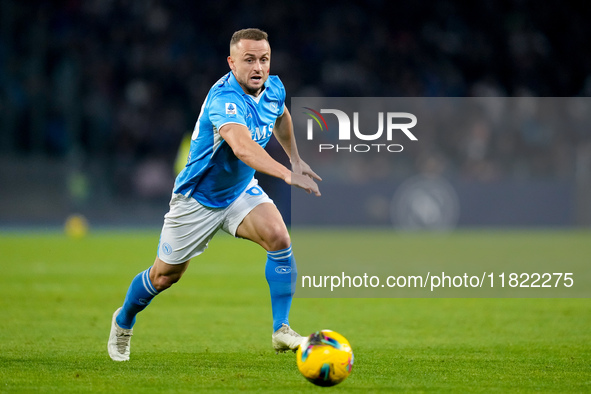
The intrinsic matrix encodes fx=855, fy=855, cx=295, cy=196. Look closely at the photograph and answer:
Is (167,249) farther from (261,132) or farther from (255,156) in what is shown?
(255,156)

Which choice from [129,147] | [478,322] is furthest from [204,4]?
[478,322]

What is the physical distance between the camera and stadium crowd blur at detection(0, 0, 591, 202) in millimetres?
20812

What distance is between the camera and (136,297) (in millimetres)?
6082

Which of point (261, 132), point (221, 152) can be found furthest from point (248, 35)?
point (221, 152)

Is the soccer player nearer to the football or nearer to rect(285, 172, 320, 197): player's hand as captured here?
the football

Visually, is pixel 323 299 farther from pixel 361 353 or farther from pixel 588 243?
pixel 588 243

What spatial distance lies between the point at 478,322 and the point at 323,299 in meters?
2.49

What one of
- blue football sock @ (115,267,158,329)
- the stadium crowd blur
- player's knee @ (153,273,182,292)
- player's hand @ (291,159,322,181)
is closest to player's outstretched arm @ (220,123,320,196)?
player's hand @ (291,159,322,181)

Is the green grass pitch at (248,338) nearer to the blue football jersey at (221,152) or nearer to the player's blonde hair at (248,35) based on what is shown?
the blue football jersey at (221,152)

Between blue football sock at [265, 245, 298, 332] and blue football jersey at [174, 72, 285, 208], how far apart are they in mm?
530

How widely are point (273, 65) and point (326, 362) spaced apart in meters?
19.0

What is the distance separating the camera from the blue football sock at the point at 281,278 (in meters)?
5.90

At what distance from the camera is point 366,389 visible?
192 inches

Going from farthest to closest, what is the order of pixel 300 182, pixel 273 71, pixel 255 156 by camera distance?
pixel 273 71
pixel 255 156
pixel 300 182
